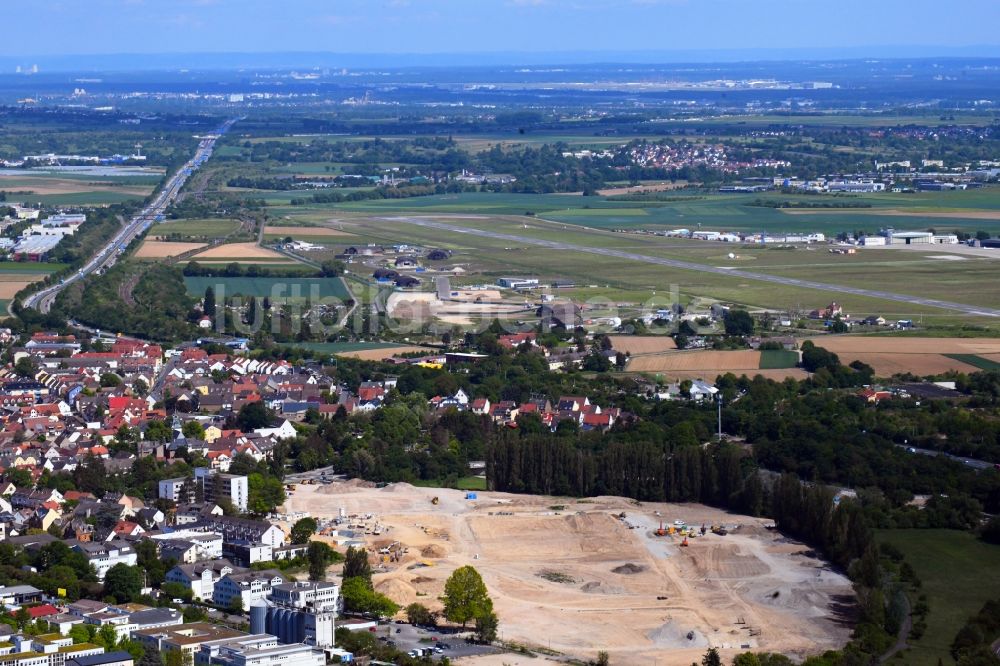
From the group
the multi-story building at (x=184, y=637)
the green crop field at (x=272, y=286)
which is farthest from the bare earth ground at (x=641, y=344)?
the multi-story building at (x=184, y=637)

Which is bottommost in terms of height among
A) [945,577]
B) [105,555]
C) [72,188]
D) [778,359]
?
[72,188]

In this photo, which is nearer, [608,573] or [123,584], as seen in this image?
[123,584]

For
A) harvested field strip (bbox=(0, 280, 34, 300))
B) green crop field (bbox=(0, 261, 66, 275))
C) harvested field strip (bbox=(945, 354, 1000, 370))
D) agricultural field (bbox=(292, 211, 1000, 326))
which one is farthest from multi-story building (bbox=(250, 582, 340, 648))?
green crop field (bbox=(0, 261, 66, 275))

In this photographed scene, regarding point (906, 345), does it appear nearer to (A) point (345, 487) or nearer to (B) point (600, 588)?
(A) point (345, 487)

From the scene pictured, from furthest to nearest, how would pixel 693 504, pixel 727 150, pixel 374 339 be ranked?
pixel 727 150, pixel 374 339, pixel 693 504

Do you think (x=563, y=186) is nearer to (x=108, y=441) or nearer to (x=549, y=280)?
(x=549, y=280)

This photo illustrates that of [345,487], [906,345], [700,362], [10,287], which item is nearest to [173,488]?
[345,487]

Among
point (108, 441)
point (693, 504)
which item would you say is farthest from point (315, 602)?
point (108, 441)
